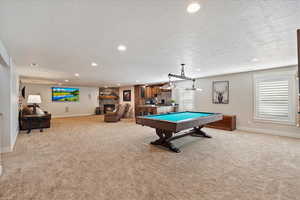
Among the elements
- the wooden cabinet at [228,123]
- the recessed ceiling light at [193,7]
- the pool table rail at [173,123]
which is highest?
the recessed ceiling light at [193,7]

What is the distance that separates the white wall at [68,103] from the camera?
8312 mm

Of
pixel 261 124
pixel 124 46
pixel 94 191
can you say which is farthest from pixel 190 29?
pixel 261 124

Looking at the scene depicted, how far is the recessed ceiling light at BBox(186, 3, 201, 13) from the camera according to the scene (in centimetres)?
145

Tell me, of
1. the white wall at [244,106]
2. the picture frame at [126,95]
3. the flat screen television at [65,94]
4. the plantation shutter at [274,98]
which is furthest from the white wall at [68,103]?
the plantation shutter at [274,98]

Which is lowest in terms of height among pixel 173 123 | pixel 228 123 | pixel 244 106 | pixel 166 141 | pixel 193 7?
pixel 166 141

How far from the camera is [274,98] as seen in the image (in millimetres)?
4465

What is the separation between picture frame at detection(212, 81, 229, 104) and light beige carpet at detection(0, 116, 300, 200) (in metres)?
2.41

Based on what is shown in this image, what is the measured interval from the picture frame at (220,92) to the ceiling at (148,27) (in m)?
2.54

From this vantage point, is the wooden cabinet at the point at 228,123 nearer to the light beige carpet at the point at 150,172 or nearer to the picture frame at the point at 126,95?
the light beige carpet at the point at 150,172

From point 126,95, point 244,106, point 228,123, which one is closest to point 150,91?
point 126,95

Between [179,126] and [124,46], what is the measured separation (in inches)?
75.9

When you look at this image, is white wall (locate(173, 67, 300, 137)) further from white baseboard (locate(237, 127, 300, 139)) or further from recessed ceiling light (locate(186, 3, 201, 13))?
recessed ceiling light (locate(186, 3, 201, 13))

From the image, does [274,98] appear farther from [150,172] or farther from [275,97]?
[150,172]

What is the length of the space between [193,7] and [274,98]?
483 cm
